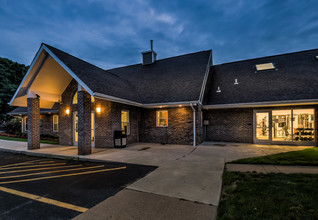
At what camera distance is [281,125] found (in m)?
10.8

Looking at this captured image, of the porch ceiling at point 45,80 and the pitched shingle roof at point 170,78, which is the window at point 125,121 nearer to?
the pitched shingle roof at point 170,78

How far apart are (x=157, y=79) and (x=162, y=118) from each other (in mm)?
3931

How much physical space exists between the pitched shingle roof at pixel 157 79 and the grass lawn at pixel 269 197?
6.37m

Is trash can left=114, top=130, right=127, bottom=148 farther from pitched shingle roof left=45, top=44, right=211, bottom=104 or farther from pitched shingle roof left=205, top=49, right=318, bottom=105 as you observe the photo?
pitched shingle roof left=205, top=49, right=318, bottom=105

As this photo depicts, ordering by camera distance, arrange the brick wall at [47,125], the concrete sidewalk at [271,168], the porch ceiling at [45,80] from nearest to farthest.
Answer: the concrete sidewalk at [271,168] → the porch ceiling at [45,80] → the brick wall at [47,125]

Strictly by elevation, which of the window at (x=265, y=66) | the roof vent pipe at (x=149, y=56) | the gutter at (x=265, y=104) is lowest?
the gutter at (x=265, y=104)

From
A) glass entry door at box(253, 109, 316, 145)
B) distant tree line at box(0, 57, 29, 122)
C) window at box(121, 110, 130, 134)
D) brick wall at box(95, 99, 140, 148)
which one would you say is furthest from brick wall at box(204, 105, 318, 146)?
distant tree line at box(0, 57, 29, 122)

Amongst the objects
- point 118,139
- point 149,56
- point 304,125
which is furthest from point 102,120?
point 304,125

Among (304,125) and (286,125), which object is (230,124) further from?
(304,125)

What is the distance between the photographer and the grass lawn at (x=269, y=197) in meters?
2.76

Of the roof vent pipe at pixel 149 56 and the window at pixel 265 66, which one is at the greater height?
the roof vent pipe at pixel 149 56

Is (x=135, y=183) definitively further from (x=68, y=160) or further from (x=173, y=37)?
(x=173, y=37)

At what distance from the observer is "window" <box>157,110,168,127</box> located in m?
11.7

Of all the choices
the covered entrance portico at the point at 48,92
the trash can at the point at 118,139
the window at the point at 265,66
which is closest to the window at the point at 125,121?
the trash can at the point at 118,139
